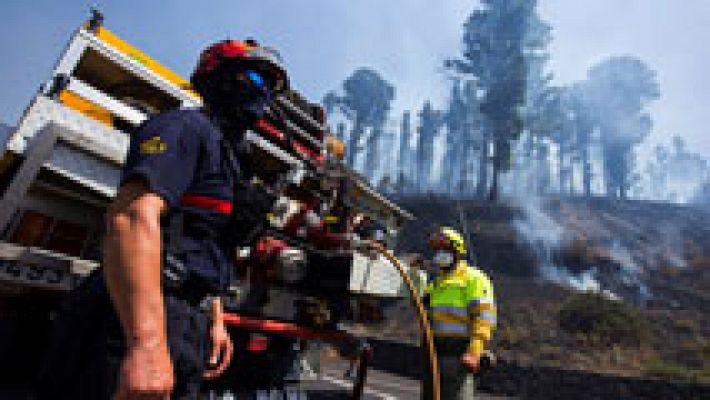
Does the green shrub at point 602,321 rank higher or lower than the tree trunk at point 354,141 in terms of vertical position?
lower

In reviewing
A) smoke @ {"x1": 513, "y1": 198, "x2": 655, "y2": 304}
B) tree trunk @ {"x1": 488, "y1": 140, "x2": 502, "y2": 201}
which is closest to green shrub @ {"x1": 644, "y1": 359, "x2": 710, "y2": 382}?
smoke @ {"x1": 513, "y1": 198, "x2": 655, "y2": 304}

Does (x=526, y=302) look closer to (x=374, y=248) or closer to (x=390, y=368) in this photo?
→ (x=390, y=368)

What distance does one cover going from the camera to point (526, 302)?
2053 cm

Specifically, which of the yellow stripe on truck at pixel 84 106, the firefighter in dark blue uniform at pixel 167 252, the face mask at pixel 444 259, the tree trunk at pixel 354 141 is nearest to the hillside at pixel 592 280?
the face mask at pixel 444 259

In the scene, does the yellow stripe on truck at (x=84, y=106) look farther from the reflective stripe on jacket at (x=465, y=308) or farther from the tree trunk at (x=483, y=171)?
the tree trunk at (x=483, y=171)

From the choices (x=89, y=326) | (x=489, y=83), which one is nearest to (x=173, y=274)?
(x=89, y=326)

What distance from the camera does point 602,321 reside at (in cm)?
1573

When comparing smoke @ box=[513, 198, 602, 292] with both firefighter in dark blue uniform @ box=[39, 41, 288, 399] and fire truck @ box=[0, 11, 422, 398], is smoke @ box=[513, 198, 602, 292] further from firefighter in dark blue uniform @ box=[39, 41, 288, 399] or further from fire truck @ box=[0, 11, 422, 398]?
firefighter in dark blue uniform @ box=[39, 41, 288, 399]

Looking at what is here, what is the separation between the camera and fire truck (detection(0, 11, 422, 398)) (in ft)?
7.18

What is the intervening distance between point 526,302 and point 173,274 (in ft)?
71.5

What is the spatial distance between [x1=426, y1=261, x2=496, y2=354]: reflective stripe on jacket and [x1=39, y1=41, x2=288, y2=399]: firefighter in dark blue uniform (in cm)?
276

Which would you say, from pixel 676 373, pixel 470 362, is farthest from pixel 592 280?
pixel 470 362

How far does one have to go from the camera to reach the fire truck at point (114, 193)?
7.18ft

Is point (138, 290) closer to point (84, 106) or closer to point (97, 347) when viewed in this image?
point (97, 347)
